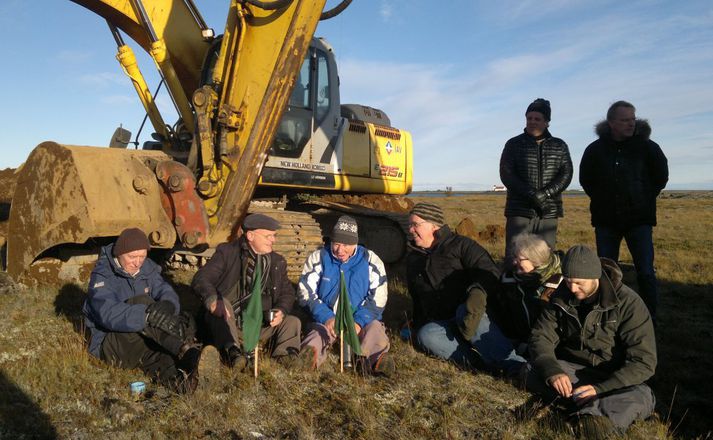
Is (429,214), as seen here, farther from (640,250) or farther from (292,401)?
(640,250)

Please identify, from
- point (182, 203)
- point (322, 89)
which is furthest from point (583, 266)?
point (322, 89)

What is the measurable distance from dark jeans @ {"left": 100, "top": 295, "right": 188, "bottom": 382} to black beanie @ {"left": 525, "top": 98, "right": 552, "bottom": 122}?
3913 mm

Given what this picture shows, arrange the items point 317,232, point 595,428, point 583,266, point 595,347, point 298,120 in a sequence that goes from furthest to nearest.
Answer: point 317,232 → point 298,120 → point 595,347 → point 583,266 → point 595,428

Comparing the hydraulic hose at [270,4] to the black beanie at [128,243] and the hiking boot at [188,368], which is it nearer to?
the black beanie at [128,243]

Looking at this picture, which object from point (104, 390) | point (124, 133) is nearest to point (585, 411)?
point (104, 390)

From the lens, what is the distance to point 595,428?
3.49 metres

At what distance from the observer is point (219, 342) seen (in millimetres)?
4699

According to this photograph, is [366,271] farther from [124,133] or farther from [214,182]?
[124,133]

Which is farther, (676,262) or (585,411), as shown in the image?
(676,262)

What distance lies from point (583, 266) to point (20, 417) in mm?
3512

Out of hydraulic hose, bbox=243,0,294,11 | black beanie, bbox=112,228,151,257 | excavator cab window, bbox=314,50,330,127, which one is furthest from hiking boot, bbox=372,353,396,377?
excavator cab window, bbox=314,50,330,127

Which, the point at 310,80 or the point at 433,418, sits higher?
the point at 310,80

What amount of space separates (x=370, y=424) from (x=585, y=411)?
129cm

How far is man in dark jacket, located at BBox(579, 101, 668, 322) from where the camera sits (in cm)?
572
